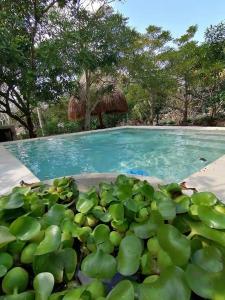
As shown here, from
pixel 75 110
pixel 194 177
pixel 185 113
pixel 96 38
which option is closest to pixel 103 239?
pixel 194 177

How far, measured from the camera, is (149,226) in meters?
0.77

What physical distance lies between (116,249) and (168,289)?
11.5 inches

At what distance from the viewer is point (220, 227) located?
2.33 ft

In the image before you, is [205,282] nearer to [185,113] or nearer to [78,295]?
[78,295]

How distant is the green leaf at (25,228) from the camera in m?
0.76

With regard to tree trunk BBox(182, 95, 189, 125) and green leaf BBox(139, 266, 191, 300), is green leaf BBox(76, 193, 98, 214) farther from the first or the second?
tree trunk BBox(182, 95, 189, 125)

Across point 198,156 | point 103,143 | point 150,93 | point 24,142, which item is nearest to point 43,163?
point 24,142

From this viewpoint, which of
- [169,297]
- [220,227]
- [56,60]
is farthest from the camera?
[56,60]

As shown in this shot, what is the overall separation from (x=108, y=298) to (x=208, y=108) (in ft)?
49.5

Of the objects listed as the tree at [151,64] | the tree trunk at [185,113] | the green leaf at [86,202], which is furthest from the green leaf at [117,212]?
the tree trunk at [185,113]

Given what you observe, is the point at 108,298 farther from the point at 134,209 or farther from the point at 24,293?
the point at 134,209

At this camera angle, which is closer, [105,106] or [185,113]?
[185,113]

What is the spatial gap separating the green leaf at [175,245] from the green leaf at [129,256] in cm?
8

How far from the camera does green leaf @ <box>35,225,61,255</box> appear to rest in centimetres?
69
